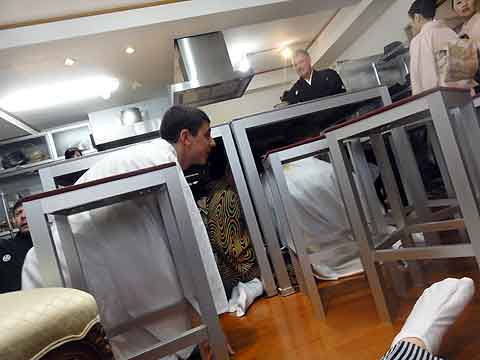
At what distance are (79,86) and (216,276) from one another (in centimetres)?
371

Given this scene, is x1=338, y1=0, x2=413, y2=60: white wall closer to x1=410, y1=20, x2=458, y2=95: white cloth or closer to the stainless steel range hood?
the stainless steel range hood

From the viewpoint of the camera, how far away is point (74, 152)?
2594mm

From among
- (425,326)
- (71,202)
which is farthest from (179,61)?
(425,326)

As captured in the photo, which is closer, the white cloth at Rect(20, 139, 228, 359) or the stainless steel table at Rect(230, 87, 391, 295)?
the white cloth at Rect(20, 139, 228, 359)

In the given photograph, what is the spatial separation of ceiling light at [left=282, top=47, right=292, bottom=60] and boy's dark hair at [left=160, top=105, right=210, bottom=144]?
411 centimetres

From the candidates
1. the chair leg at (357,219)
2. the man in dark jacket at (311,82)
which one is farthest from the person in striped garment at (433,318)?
the man in dark jacket at (311,82)

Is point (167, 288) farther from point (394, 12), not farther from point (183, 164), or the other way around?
point (394, 12)

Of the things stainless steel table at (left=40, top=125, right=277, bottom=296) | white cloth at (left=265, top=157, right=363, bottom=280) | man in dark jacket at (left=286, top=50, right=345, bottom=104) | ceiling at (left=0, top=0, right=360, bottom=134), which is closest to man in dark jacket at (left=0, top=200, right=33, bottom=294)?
stainless steel table at (left=40, top=125, right=277, bottom=296)

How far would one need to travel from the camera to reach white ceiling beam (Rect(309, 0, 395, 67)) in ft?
12.6

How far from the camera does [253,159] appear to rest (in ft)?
5.97

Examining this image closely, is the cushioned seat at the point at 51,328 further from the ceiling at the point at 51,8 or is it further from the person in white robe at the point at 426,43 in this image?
the ceiling at the point at 51,8

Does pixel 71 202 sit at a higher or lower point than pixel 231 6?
lower

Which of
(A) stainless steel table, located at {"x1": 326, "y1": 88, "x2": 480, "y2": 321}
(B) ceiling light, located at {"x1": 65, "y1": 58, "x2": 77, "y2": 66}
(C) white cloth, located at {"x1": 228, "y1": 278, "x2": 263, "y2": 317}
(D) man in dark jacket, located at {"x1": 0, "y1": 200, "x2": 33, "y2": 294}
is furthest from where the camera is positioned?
(B) ceiling light, located at {"x1": 65, "y1": 58, "x2": 77, "y2": 66}

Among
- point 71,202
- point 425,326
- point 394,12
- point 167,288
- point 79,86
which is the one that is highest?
point 79,86
